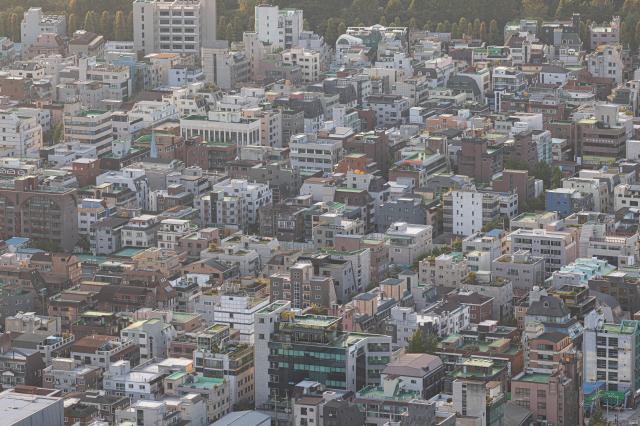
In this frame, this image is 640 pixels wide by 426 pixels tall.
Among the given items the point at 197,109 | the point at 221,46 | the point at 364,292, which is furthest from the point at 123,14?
the point at 364,292

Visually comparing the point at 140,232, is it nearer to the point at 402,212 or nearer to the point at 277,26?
the point at 402,212

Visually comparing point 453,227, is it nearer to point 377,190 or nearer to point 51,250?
point 377,190

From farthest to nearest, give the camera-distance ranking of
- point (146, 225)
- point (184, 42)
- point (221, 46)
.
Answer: point (184, 42) < point (221, 46) < point (146, 225)

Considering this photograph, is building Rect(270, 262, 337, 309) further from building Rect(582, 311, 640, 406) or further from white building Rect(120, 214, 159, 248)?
building Rect(582, 311, 640, 406)

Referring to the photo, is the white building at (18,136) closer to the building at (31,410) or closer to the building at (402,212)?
the building at (402,212)

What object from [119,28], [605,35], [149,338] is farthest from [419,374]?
[119,28]

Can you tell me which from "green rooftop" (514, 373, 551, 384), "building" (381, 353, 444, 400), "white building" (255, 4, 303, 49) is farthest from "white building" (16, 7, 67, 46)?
"green rooftop" (514, 373, 551, 384)
